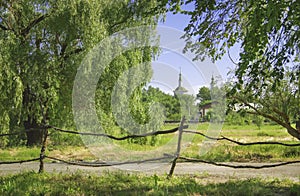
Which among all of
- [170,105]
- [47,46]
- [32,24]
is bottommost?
[170,105]

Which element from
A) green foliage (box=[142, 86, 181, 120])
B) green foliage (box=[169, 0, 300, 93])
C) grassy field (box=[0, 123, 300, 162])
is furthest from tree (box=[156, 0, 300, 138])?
grassy field (box=[0, 123, 300, 162])

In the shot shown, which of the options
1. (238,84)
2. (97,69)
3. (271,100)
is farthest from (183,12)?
(97,69)

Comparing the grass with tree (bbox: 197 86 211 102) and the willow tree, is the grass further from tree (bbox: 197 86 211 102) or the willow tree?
the willow tree

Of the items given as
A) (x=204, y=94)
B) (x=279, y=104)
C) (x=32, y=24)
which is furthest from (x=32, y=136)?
(x=279, y=104)

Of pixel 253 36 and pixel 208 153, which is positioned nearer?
pixel 253 36

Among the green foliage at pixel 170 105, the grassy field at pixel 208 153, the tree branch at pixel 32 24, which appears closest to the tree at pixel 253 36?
the green foliage at pixel 170 105

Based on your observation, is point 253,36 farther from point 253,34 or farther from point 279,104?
point 279,104

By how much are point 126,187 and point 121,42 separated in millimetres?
6674

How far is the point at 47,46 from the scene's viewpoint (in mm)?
10086

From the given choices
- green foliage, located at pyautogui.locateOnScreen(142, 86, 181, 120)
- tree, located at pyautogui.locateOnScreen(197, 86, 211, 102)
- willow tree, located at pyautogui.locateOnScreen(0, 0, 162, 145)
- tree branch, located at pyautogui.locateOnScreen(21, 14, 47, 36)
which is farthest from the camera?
tree branch, located at pyautogui.locateOnScreen(21, 14, 47, 36)

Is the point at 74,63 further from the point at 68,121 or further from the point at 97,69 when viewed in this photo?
the point at 68,121

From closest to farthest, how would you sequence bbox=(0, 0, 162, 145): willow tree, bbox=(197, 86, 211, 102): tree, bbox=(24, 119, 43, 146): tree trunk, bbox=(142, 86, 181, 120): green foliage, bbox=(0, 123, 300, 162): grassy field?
bbox=(197, 86, 211, 102): tree
bbox=(142, 86, 181, 120): green foliage
bbox=(0, 0, 162, 145): willow tree
bbox=(0, 123, 300, 162): grassy field
bbox=(24, 119, 43, 146): tree trunk

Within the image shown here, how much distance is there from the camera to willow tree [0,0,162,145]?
30.9 ft

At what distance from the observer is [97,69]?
374 inches
